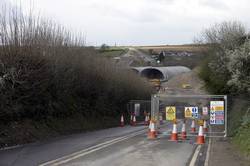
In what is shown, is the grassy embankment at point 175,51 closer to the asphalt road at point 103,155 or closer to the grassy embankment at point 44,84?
the grassy embankment at point 44,84

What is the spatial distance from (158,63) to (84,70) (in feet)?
292

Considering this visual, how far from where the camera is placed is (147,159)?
16.1m

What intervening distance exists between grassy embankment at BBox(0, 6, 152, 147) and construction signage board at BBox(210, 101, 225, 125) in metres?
8.31

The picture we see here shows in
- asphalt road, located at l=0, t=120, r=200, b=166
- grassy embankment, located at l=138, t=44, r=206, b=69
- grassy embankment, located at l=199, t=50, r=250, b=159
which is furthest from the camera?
grassy embankment, located at l=138, t=44, r=206, b=69

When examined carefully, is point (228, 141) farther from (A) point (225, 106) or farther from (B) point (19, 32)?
(B) point (19, 32)

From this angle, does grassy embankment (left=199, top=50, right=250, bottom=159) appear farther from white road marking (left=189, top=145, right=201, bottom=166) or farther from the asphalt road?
the asphalt road

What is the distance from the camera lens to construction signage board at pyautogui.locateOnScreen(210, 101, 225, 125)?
976 inches

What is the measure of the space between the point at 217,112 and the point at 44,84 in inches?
355

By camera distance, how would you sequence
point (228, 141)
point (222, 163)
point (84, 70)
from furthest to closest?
1. point (84, 70)
2. point (228, 141)
3. point (222, 163)

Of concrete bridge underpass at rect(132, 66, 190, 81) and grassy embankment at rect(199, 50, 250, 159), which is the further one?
concrete bridge underpass at rect(132, 66, 190, 81)

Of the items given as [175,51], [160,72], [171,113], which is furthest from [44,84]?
[175,51]

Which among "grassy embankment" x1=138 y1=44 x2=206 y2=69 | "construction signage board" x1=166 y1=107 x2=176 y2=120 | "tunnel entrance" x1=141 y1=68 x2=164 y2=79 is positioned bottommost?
"construction signage board" x1=166 y1=107 x2=176 y2=120

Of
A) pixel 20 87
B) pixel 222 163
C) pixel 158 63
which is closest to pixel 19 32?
pixel 20 87

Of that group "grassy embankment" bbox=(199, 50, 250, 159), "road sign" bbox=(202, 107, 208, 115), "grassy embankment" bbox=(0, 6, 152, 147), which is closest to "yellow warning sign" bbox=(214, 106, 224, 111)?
"road sign" bbox=(202, 107, 208, 115)
